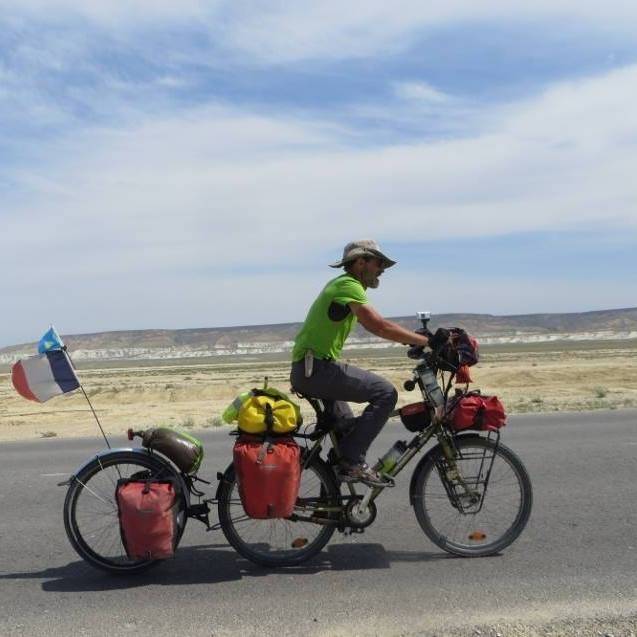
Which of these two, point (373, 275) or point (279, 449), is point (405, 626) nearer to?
point (279, 449)

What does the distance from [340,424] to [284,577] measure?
1.07 metres

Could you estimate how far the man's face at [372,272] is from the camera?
5.40 meters

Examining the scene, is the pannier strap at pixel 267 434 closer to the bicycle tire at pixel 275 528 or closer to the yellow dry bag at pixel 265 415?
the yellow dry bag at pixel 265 415

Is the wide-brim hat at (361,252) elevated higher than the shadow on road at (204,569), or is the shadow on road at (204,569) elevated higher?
the wide-brim hat at (361,252)

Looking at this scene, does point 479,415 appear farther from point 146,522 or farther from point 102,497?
point 102,497

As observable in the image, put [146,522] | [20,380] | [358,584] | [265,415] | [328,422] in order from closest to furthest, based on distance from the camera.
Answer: [358,584] < [146,522] < [265,415] < [328,422] < [20,380]

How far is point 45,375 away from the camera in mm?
5551

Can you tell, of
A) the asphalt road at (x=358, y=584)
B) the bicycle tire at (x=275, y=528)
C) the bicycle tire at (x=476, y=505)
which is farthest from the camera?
the bicycle tire at (x=476, y=505)

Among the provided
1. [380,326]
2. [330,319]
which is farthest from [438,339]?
[330,319]

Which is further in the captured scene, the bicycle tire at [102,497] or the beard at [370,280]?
the beard at [370,280]

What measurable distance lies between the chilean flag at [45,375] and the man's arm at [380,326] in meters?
2.07

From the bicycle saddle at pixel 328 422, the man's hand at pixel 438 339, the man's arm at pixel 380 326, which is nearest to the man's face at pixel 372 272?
the man's arm at pixel 380 326

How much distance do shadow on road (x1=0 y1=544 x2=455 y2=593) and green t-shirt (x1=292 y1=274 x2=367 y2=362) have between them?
55.6 inches

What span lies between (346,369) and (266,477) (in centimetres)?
89
